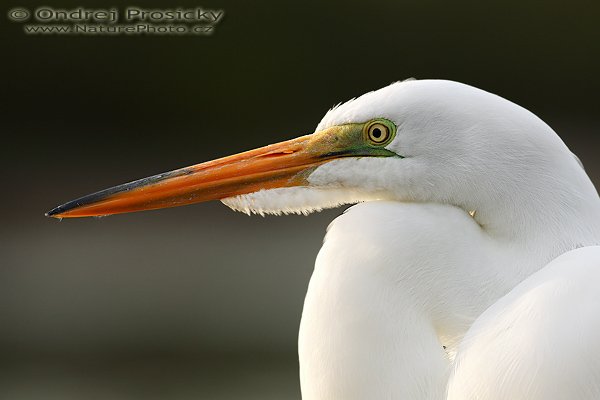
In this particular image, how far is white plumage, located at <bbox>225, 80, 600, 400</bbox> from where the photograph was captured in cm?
137

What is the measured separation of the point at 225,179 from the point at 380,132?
28cm

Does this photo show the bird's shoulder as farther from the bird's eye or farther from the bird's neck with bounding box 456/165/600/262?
the bird's eye

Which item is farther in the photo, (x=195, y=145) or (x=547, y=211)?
(x=195, y=145)

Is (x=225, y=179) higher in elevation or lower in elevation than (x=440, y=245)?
higher

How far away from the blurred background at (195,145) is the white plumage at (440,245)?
339 cm

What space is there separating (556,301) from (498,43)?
154 inches

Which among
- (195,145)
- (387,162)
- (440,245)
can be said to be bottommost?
(440,245)

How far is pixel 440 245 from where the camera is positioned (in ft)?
4.58
